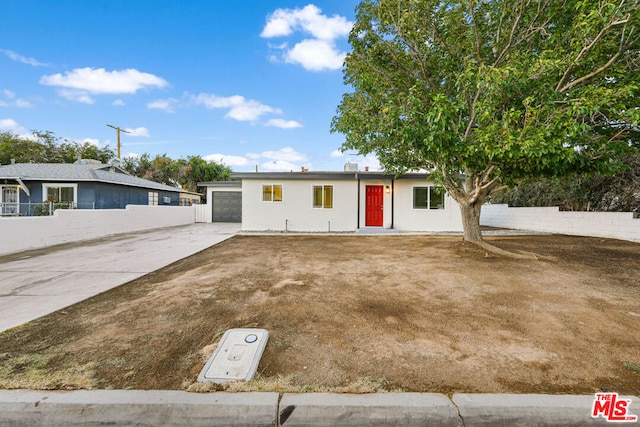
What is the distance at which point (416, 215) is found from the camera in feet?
41.7

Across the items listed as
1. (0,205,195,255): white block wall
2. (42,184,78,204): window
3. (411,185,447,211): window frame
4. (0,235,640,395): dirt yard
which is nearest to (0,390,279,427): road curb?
(0,235,640,395): dirt yard

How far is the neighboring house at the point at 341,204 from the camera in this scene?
1264 centimetres

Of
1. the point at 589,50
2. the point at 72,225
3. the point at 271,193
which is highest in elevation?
the point at 589,50

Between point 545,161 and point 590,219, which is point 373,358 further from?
point 590,219

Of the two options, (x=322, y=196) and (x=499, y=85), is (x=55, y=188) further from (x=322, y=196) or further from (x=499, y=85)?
(x=499, y=85)

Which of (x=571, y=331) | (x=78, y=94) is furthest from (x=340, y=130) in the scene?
(x=78, y=94)

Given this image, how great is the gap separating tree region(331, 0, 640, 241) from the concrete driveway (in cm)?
647

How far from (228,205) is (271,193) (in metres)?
7.31

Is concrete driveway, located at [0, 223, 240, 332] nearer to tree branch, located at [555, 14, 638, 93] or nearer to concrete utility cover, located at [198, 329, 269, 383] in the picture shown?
concrete utility cover, located at [198, 329, 269, 383]

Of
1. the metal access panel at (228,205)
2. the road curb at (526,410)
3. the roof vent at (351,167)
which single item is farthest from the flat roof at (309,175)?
the road curb at (526,410)

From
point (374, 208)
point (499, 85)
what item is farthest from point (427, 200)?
point (499, 85)

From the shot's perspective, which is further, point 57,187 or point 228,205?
point 228,205

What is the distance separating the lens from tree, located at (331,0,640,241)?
4.90 meters

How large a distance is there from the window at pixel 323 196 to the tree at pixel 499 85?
4.74 meters
